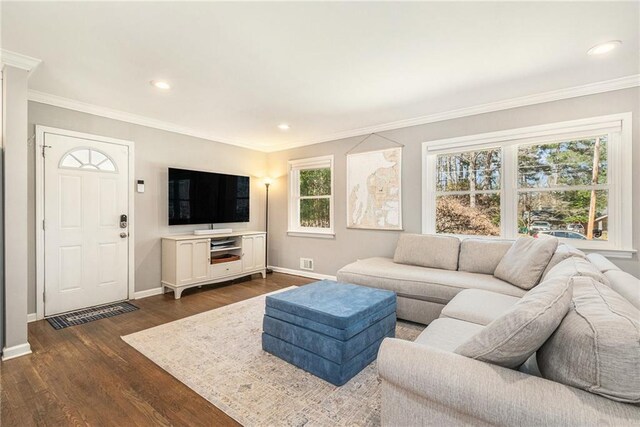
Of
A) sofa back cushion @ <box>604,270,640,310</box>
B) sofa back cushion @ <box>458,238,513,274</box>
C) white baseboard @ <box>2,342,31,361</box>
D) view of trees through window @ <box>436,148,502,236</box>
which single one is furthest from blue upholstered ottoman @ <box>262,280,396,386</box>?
white baseboard @ <box>2,342,31,361</box>

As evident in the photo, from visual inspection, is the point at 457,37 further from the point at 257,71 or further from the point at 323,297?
the point at 323,297

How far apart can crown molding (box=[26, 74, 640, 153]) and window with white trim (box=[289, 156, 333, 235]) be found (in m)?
0.49

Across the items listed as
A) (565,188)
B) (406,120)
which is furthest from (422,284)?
Answer: (406,120)

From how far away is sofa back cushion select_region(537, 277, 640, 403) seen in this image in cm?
85

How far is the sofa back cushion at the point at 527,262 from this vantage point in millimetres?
2576

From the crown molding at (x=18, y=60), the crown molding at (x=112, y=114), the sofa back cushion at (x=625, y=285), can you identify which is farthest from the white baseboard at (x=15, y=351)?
the sofa back cushion at (x=625, y=285)

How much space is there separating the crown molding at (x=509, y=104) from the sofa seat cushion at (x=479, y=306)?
7.33ft

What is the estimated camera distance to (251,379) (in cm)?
205

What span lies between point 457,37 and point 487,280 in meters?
2.17

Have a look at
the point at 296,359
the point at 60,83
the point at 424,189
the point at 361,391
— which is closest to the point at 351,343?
the point at 361,391

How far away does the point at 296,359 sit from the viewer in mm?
2197

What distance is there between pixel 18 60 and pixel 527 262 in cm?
472

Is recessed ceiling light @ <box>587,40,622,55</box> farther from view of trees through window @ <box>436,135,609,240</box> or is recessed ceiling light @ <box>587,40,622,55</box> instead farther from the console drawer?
the console drawer

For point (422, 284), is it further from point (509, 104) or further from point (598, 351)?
point (509, 104)
